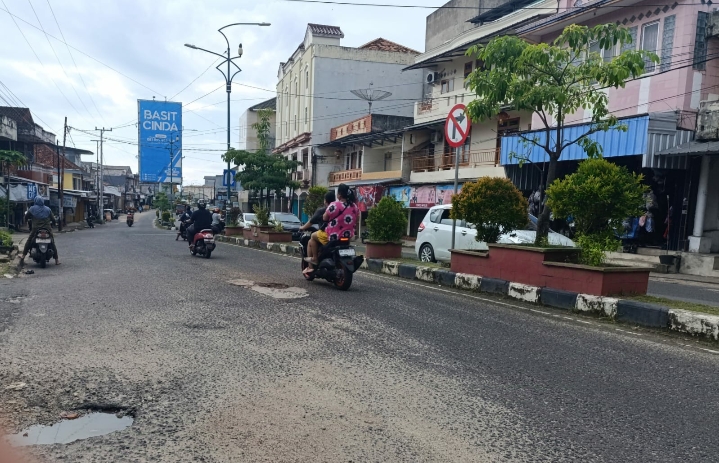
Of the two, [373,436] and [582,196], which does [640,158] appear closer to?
[582,196]

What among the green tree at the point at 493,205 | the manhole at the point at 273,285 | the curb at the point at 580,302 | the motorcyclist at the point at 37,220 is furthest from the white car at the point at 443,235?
the motorcyclist at the point at 37,220

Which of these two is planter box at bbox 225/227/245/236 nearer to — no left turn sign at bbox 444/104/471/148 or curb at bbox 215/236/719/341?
curb at bbox 215/236/719/341

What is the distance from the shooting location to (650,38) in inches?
627

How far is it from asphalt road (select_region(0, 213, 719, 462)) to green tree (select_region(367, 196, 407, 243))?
4.86m

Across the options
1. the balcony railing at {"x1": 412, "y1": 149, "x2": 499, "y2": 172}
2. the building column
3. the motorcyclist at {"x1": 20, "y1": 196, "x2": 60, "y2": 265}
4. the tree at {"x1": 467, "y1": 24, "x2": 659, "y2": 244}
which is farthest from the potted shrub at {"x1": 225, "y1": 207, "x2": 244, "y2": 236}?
the building column

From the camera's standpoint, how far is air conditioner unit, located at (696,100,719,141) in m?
14.4

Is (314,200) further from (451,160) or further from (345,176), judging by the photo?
(345,176)

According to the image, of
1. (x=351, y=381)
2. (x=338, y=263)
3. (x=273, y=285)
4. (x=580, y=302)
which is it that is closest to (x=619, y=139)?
(x=580, y=302)

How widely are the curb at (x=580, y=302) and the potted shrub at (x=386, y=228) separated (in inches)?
45.6

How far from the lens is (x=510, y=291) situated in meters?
8.32

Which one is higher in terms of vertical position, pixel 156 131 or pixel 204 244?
pixel 156 131

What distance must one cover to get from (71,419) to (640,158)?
1669cm

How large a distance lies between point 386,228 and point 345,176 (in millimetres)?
23910

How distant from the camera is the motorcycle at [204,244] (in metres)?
14.2
